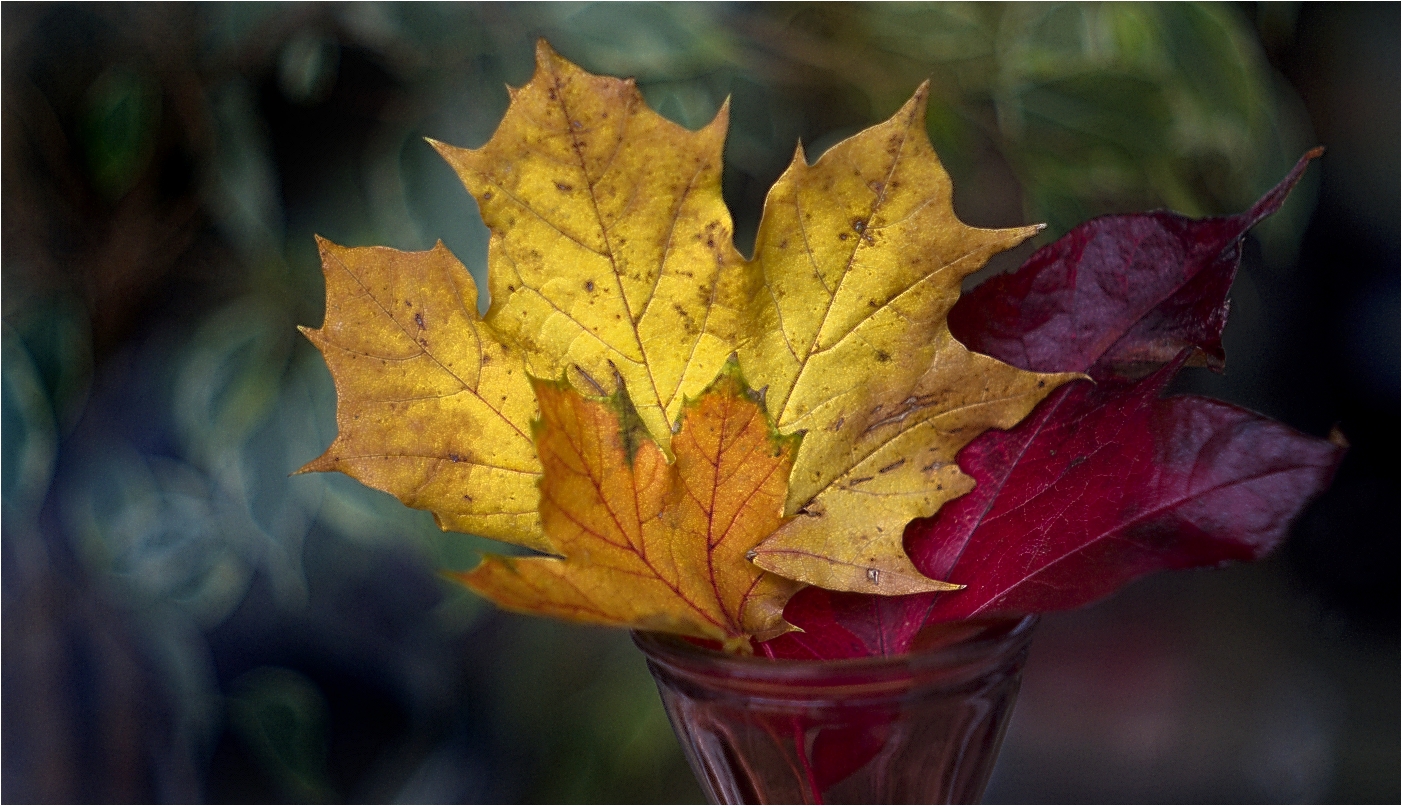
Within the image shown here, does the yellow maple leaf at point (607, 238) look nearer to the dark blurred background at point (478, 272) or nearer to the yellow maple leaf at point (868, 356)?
the yellow maple leaf at point (868, 356)

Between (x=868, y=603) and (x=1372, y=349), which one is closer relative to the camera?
(x=868, y=603)

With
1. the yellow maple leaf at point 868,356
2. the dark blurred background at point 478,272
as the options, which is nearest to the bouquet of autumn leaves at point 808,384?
the yellow maple leaf at point 868,356

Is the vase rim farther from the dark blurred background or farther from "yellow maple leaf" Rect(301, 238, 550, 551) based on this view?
the dark blurred background

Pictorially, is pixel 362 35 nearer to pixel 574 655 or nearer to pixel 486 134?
pixel 486 134

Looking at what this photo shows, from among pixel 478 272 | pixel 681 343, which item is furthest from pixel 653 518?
pixel 478 272

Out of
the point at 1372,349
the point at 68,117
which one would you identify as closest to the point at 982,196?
the point at 1372,349

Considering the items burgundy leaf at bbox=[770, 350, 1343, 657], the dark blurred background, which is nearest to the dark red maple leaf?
burgundy leaf at bbox=[770, 350, 1343, 657]
